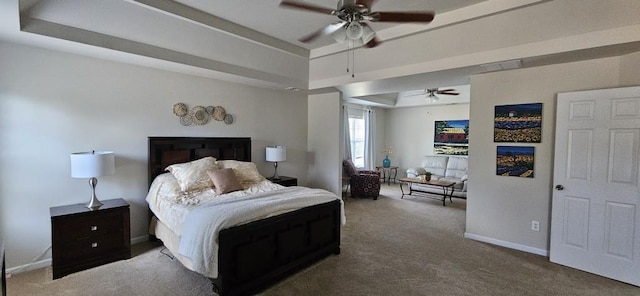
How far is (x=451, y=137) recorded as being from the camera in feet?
26.1

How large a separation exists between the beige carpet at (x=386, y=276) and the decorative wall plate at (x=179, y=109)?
1814 mm

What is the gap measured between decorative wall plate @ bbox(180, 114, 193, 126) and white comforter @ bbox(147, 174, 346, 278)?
0.86 meters

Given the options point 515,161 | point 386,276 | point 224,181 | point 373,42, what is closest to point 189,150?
point 224,181

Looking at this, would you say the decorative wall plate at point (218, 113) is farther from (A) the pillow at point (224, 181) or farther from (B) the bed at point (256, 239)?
(A) the pillow at point (224, 181)

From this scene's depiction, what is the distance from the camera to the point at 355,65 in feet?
14.5

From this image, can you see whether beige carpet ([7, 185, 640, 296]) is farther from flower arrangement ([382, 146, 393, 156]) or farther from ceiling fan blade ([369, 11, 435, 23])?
flower arrangement ([382, 146, 393, 156])

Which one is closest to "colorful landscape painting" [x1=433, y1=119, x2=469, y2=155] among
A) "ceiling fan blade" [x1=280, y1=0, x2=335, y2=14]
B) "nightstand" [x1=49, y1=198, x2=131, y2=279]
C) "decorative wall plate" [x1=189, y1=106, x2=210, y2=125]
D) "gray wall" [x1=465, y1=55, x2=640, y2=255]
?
"gray wall" [x1=465, y1=55, x2=640, y2=255]

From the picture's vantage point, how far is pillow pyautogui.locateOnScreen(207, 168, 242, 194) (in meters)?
3.52

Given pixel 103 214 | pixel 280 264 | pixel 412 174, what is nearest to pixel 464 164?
pixel 412 174

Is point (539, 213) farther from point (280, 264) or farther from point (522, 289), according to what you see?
point (280, 264)

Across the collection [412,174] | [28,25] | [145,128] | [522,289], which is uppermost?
[28,25]

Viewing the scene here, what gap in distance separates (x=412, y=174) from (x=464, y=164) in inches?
49.8

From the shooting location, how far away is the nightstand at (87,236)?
2.83 metres

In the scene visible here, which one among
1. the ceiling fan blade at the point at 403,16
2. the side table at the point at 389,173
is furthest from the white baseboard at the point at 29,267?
the side table at the point at 389,173
